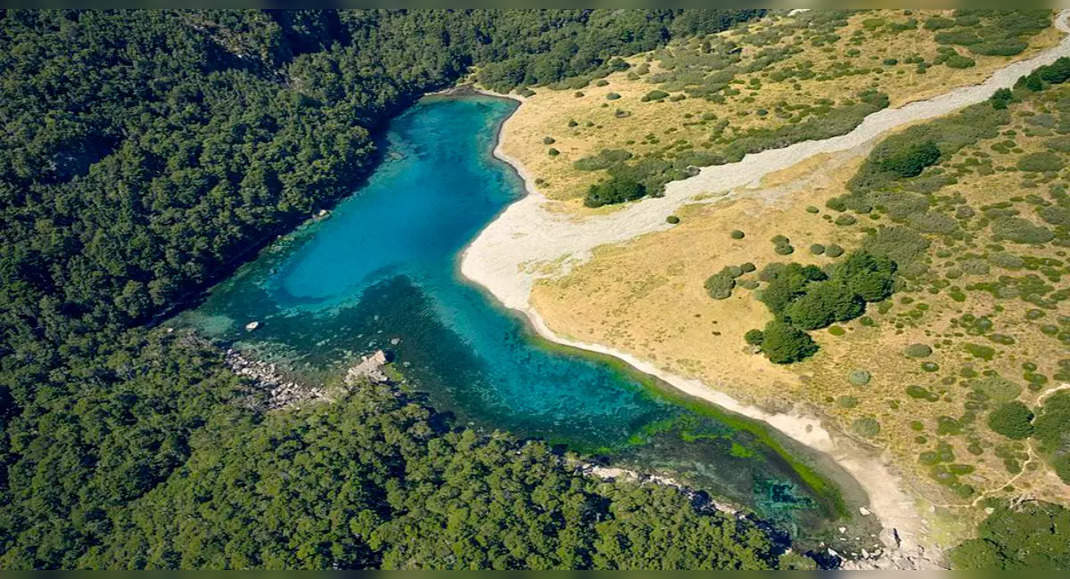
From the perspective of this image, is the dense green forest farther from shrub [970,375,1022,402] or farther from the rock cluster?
shrub [970,375,1022,402]

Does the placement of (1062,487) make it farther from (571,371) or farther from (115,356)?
(115,356)

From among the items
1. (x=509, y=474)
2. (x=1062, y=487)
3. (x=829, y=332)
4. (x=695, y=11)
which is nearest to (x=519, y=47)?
(x=695, y=11)

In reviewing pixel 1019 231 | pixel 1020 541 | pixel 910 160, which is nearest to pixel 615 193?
pixel 910 160

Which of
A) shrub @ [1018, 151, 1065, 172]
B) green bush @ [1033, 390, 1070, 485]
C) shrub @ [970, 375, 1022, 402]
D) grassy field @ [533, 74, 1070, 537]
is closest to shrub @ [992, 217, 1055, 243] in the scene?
grassy field @ [533, 74, 1070, 537]

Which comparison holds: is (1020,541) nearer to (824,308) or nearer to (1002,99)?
(824,308)

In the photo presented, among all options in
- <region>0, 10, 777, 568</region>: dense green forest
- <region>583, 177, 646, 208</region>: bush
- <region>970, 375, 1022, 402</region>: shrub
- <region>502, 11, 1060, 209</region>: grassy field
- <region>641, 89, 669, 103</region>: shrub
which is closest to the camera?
<region>0, 10, 777, 568</region>: dense green forest

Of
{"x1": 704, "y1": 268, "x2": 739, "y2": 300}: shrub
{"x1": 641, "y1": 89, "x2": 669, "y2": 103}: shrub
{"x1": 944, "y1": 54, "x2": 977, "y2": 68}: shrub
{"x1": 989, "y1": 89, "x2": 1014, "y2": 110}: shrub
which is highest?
{"x1": 641, "y1": 89, "x2": 669, "y2": 103}: shrub
